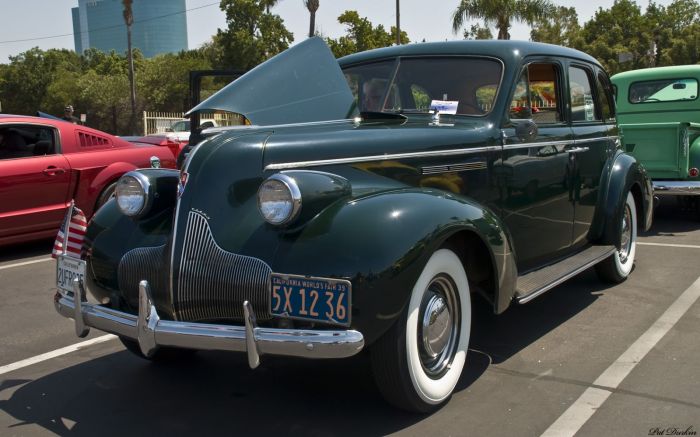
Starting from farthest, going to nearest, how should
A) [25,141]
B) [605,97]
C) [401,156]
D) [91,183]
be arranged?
[91,183], [25,141], [605,97], [401,156]

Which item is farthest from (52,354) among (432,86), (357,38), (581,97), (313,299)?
(357,38)

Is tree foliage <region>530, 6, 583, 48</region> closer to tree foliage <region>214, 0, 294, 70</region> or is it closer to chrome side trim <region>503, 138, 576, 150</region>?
tree foliage <region>214, 0, 294, 70</region>

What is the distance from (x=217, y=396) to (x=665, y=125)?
6.76m

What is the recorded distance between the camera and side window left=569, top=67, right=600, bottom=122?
515 cm

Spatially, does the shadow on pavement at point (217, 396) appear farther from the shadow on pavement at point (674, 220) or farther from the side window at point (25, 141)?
the shadow on pavement at point (674, 220)

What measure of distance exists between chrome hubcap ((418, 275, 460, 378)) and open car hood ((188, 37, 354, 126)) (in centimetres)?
127

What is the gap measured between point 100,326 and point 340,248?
1214 millimetres

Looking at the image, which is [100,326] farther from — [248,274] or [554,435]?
[554,435]

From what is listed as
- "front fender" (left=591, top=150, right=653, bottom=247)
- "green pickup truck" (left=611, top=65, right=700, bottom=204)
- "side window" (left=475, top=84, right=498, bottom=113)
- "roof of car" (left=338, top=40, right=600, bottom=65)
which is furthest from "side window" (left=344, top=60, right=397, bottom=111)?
"green pickup truck" (left=611, top=65, right=700, bottom=204)

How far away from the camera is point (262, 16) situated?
39.0 metres

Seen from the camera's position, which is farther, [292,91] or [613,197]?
[613,197]

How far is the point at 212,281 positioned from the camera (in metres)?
3.01

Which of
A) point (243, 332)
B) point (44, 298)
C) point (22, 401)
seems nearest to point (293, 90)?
point (243, 332)

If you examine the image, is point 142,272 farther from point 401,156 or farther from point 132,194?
point 401,156
